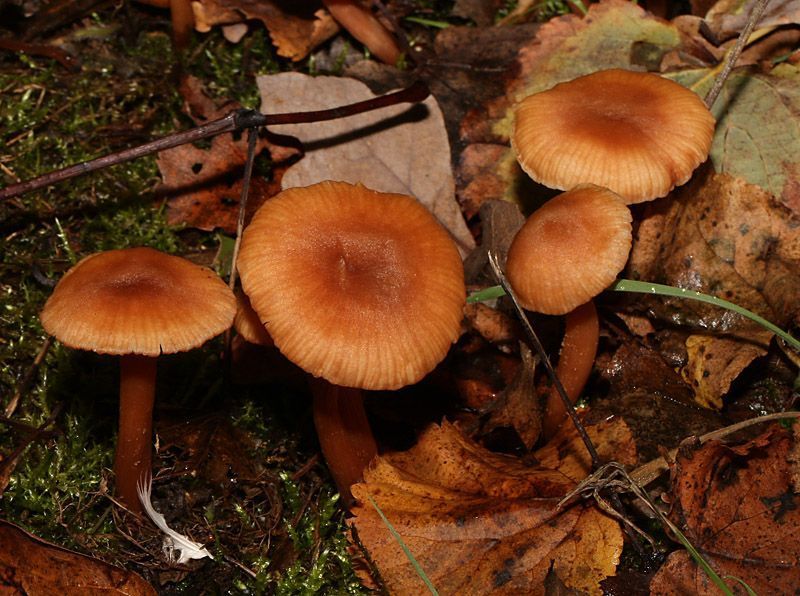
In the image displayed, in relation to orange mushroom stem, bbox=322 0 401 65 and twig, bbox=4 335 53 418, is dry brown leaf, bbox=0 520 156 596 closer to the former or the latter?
twig, bbox=4 335 53 418

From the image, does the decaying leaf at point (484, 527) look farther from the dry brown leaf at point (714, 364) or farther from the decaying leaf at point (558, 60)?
the decaying leaf at point (558, 60)

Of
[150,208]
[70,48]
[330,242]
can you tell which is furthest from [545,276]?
[70,48]

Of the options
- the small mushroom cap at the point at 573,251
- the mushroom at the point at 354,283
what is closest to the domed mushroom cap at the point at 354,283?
the mushroom at the point at 354,283

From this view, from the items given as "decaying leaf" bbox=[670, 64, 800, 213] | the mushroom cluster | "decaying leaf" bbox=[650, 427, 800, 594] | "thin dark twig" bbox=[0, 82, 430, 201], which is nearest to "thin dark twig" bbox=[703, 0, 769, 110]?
"decaying leaf" bbox=[670, 64, 800, 213]

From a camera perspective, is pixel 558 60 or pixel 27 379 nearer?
pixel 27 379

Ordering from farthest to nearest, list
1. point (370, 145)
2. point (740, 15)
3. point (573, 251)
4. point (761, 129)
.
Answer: point (740, 15), point (370, 145), point (761, 129), point (573, 251)

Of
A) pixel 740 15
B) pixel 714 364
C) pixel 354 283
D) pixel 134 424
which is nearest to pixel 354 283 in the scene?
pixel 354 283

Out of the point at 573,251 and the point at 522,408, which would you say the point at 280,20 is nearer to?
the point at 573,251

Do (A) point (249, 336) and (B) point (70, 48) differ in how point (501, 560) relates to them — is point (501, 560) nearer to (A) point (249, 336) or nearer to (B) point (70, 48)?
(A) point (249, 336)
